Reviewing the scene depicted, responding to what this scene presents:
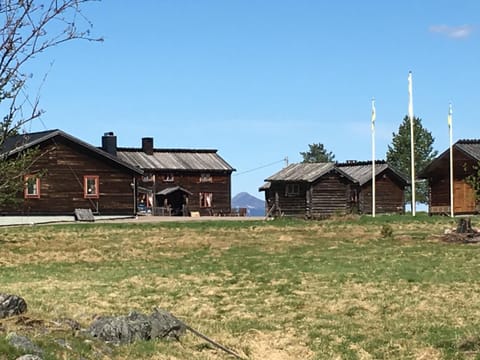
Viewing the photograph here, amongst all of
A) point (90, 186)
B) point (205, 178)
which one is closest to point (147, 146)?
point (205, 178)

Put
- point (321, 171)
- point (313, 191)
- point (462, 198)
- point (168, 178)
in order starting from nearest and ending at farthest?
point (462, 198), point (321, 171), point (313, 191), point (168, 178)

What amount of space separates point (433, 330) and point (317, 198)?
1962 inches

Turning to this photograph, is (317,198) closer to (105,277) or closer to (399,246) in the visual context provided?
(399,246)

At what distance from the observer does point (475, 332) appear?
15.0 metres

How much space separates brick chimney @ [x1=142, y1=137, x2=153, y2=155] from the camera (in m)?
78.6

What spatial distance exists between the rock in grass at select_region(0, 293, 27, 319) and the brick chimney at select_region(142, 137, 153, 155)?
65.4 meters

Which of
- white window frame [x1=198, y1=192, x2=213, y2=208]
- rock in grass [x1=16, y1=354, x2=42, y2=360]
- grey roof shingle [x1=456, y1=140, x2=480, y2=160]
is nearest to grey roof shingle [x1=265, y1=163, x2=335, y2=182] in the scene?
grey roof shingle [x1=456, y1=140, x2=480, y2=160]

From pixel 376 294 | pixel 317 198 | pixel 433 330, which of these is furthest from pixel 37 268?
pixel 317 198

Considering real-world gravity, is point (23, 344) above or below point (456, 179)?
below

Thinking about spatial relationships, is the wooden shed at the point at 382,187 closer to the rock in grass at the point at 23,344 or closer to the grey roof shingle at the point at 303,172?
the grey roof shingle at the point at 303,172

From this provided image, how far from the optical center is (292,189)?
6625 cm

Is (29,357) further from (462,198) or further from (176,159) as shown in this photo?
(176,159)

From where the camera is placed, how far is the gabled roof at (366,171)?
2866 inches

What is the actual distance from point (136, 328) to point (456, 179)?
50.9 metres
